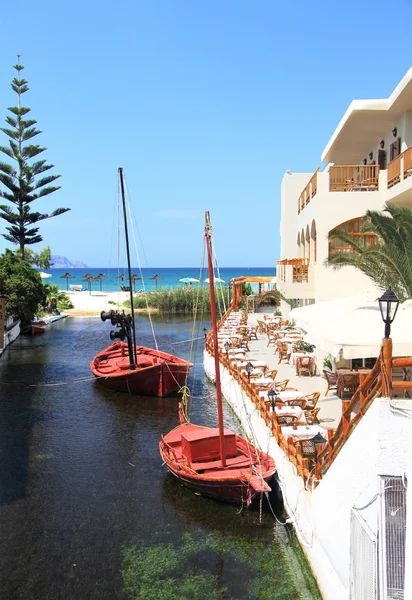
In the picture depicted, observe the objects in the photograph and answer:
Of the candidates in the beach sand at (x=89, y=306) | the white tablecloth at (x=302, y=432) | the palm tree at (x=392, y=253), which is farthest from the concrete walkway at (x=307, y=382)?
the beach sand at (x=89, y=306)

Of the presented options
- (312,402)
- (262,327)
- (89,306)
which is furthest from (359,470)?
(89,306)

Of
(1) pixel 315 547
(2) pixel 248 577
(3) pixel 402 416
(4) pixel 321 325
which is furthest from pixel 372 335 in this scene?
(2) pixel 248 577

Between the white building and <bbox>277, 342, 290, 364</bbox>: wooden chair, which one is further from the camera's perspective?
<bbox>277, 342, 290, 364</bbox>: wooden chair

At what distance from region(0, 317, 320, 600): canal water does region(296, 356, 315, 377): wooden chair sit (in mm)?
2573

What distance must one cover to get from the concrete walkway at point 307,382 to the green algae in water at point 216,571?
350 centimetres

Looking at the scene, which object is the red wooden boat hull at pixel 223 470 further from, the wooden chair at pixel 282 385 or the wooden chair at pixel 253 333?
the wooden chair at pixel 253 333

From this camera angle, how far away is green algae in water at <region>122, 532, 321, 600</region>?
6.60 m

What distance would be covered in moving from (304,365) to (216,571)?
8.78m

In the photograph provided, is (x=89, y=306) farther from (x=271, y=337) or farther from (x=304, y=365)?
Answer: (x=304, y=365)

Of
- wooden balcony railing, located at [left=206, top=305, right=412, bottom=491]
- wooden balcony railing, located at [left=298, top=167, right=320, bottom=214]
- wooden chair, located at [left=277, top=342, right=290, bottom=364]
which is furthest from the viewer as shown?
wooden chair, located at [left=277, top=342, right=290, bottom=364]

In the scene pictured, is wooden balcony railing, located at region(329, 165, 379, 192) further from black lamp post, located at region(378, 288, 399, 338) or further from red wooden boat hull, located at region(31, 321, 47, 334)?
red wooden boat hull, located at region(31, 321, 47, 334)

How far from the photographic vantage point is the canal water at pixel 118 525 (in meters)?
6.81

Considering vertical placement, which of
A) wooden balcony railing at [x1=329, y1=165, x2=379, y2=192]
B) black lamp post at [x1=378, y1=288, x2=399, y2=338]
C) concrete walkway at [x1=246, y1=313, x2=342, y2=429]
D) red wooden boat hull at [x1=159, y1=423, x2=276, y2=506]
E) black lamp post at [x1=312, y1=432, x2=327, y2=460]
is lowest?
red wooden boat hull at [x1=159, y1=423, x2=276, y2=506]

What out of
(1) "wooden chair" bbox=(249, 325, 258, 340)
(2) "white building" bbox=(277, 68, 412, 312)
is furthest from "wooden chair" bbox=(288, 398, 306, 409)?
(1) "wooden chair" bbox=(249, 325, 258, 340)
